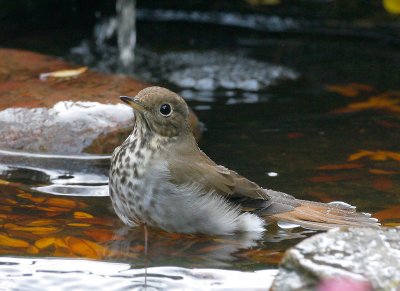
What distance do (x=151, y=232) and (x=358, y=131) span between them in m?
2.97

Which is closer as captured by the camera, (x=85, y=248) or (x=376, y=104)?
(x=85, y=248)

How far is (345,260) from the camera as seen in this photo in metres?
4.39

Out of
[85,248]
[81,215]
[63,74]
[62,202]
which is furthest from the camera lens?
[63,74]

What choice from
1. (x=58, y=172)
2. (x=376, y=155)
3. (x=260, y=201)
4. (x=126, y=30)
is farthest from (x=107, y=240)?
(x=126, y=30)

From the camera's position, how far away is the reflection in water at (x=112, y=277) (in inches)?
191

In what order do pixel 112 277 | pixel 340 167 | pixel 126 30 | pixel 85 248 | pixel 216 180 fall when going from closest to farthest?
pixel 112 277
pixel 85 248
pixel 216 180
pixel 340 167
pixel 126 30

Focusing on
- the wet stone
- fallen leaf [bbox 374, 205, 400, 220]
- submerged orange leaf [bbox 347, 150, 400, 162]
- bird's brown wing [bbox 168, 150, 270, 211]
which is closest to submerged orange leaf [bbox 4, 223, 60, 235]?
bird's brown wing [bbox 168, 150, 270, 211]

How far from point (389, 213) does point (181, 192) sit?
1487 mm

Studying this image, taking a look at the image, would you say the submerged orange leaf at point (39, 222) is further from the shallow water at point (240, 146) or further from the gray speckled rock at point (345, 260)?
the gray speckled rock at point (345, 260)

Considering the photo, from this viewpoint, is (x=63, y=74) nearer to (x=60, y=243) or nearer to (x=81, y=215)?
(x=81, y=215)

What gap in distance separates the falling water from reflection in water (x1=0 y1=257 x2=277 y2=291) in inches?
218

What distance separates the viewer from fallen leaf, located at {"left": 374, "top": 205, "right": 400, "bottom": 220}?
20.1 feet

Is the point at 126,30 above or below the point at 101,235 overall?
above

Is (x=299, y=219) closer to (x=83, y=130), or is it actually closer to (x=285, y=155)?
(x=285, y=155)
